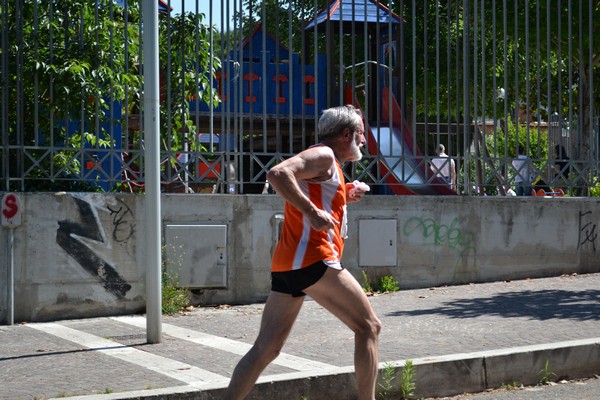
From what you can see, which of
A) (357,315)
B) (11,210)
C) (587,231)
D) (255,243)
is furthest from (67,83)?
(587,231)

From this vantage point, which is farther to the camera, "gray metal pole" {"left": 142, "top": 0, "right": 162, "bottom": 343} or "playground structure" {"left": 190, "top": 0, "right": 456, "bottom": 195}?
"playground structure" {"left": 190, "top": 0, "right": 456, "bottom": 195}

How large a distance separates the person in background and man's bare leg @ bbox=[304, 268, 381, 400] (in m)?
6.96

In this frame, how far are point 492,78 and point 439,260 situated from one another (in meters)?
2.21

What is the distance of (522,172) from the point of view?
467 inches

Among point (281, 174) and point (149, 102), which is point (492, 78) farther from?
point (281, 174)

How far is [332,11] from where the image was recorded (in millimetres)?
10992

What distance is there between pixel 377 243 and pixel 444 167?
1.21m

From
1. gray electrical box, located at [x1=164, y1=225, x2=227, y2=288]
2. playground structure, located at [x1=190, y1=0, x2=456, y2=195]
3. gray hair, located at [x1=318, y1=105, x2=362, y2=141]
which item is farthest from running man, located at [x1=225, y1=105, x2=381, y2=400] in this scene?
playground structure, located at [x1=190, y1=0, x2=456, y2=195]

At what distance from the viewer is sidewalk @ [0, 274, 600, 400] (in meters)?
6.40

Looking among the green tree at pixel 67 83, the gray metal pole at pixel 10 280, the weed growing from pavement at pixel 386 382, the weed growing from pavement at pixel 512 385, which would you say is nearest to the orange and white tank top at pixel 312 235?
the weed growing from pavement at pixel 386 382

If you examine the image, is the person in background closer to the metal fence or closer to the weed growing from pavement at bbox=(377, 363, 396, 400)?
the metal fence

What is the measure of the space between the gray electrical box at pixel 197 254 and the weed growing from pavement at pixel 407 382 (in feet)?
12.5

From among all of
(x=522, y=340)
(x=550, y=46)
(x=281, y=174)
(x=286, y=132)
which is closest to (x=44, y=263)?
(x=286, y=132)

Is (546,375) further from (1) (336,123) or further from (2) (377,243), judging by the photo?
(2) (377,243)
